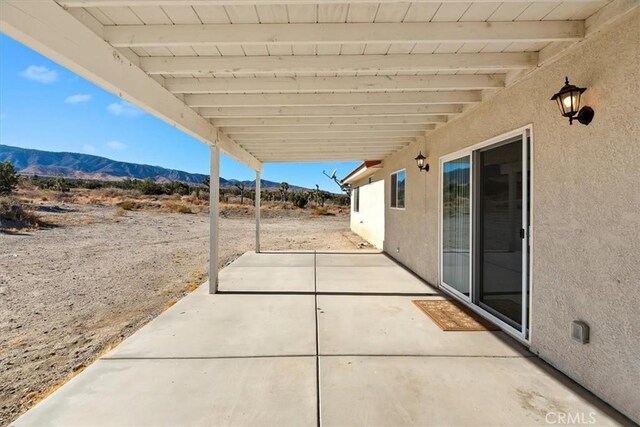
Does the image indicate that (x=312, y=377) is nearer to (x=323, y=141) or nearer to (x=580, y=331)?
(x=580, y=331)

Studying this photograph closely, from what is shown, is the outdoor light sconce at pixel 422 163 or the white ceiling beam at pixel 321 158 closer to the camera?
the outdoor light sconce at pixel 422 163

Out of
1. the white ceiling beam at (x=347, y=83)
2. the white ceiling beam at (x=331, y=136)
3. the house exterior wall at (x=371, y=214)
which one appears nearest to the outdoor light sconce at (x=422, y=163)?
the white ceiling beam at (x=331, y=136)

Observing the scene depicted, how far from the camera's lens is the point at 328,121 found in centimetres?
501

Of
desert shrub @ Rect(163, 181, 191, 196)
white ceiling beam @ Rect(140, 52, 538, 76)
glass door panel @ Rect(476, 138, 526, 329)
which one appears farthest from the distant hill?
white ceiling beam @ Rect(140, 52, 538, 76)

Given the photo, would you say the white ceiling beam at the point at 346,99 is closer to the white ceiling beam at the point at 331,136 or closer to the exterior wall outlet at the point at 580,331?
the white ceiling beam at the point at 331,136

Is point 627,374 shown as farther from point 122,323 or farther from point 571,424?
point 122,323

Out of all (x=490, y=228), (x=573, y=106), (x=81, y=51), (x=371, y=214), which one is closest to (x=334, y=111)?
(x=490, y=228)

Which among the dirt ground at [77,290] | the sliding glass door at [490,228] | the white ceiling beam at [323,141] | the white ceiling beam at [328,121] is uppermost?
the white ceiling beam at [323,141]

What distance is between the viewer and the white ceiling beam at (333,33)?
252 centimetres

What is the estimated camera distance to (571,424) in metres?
2.09

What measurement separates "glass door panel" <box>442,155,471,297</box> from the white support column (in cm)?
364

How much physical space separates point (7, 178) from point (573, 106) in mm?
28803

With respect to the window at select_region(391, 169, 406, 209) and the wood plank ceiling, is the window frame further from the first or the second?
the wood plank ceiling

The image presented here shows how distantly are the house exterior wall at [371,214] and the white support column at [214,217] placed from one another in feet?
18.3
